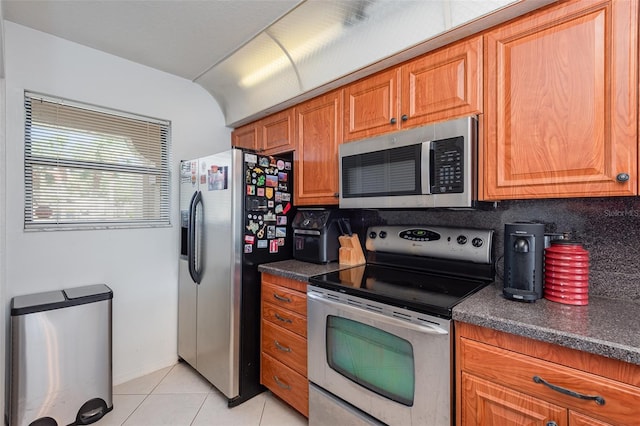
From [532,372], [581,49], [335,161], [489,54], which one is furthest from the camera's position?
[335,161]

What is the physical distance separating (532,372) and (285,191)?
1.72 metres

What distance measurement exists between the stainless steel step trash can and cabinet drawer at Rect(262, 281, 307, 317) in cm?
101

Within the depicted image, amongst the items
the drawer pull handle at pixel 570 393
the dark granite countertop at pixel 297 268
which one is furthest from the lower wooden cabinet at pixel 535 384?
the dark granite countertop at pixel 297 268

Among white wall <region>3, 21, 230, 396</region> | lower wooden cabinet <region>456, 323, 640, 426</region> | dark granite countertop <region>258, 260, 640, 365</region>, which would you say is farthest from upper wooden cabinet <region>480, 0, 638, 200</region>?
white wall <region>3, 21, 230, 396</region>

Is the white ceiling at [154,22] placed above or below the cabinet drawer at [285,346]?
above

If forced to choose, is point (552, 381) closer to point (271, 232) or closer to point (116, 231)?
point (271, 232)

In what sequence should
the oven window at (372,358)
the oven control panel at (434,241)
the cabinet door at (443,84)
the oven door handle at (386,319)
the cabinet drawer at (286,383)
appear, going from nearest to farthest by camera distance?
the oven door handle at (386,319)
the oven window at (372,358)
the cabinet door at (443,84)
the oven control panel at (434,241)
the cabinet drawer at (286,383)

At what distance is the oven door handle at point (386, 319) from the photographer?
3.91ft

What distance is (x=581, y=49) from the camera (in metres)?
1.15

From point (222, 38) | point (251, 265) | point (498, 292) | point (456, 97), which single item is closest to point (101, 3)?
point (222, 38)

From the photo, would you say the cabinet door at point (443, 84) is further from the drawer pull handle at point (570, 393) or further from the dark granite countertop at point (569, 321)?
the drawer pull handle at point (570, 393)

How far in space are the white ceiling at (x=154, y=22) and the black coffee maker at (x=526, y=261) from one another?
1653mm

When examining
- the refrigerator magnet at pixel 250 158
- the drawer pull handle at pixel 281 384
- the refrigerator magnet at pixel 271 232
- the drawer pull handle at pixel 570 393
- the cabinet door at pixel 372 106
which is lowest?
the drawer pull handle at pixel 281 384

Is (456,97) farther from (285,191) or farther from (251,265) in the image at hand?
(251,265)
